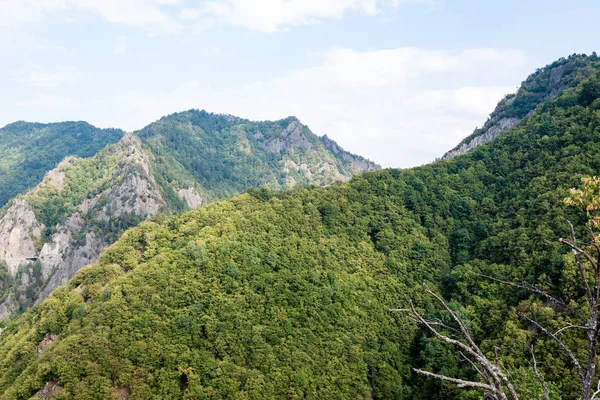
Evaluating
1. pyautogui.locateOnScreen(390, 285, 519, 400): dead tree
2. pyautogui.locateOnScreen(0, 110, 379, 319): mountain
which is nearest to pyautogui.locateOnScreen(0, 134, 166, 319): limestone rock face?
pyautogui.locateOnScreen(0, 110, 379, 319): mountain

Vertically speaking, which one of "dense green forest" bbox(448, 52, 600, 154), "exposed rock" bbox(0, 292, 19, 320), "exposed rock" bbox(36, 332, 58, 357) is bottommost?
"exposed rock" bbox(0, 292, 19, 320)

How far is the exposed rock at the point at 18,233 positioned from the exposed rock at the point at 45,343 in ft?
341

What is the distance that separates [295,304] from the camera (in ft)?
206

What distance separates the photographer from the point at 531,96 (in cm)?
13262

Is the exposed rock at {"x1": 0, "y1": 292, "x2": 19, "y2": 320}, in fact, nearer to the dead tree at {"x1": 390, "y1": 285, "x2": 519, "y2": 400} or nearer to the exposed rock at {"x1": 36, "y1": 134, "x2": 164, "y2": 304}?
the exposed rock at {"x1": 36, "y1": 134, "x2": 164, "y2": 304}

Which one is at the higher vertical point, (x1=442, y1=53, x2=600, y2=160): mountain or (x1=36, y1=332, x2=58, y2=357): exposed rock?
(x1=442, y1=53, x2=600, y2=160): mountain

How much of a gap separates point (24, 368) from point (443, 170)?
85.4 meters

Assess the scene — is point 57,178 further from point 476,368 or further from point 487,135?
point 476,368

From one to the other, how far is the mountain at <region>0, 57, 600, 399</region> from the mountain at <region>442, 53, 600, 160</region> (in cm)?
3854

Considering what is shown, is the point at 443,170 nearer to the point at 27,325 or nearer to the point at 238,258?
the point at 238,258

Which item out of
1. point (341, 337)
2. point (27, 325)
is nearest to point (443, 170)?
point (341, 337)

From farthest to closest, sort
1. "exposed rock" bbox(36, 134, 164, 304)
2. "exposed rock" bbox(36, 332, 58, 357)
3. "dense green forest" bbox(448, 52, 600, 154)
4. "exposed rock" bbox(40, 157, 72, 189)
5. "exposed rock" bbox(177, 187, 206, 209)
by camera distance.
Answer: "exposed rock" bbox(177, 187, 206, 209) → "exposed rock" bbox(40, 157, 72, 189) → "exposed rock" bbox(36, 134, 164, 304) → "dense green forest" bbox(448, 52, 600, 154) → "exposed rock" bbox(36, 332, 58, 357)

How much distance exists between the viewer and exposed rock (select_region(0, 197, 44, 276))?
140250 mm

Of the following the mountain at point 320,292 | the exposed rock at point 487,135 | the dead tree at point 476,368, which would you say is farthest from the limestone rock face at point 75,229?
the dead tree at point 476,368
